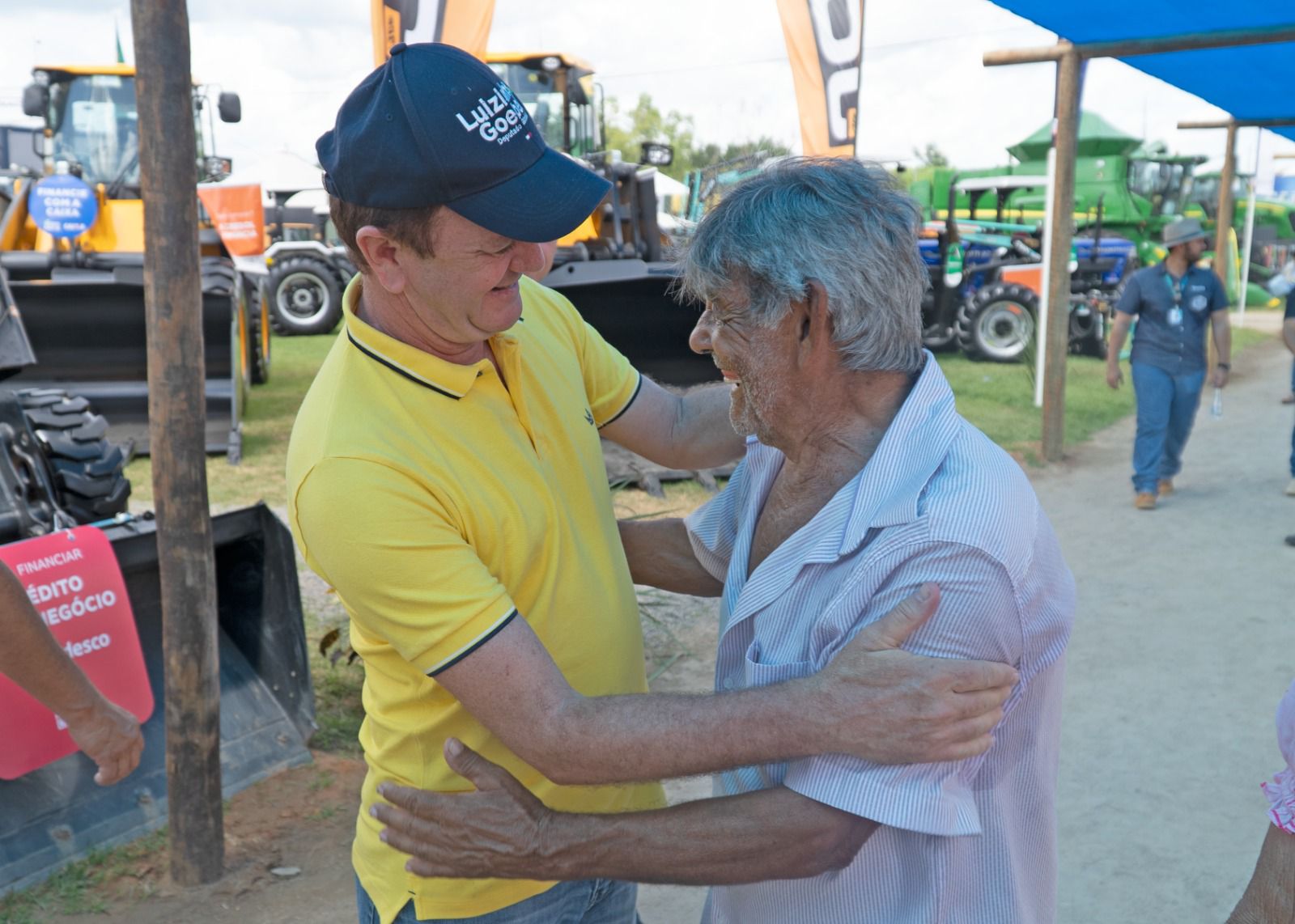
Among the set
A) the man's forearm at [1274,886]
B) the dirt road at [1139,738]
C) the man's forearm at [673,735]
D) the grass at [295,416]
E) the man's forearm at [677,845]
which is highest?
the man's forearm at [673,735]

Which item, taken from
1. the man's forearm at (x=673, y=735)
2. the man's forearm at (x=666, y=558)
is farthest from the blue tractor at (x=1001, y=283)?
the man's forearm at (x=673, y=735)

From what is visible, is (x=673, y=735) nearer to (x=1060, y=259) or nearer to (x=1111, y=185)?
(x=1060, y=259)

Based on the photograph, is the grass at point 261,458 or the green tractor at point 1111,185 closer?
the grass at point 261,458

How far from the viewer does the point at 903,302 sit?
1.44m

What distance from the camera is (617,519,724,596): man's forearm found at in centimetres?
204

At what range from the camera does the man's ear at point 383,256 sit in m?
1.53

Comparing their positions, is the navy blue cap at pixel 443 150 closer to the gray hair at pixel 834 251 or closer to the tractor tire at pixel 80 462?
the gray hair at pixel 834 251

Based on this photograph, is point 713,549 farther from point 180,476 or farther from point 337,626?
point 337,626

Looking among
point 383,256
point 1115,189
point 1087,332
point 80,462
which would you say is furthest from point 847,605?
point 1115,189

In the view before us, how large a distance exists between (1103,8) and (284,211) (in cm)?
1744

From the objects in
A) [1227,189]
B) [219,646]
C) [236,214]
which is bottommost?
[219,646]

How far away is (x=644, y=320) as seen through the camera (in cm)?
909

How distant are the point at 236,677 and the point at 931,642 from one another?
334 centimetres

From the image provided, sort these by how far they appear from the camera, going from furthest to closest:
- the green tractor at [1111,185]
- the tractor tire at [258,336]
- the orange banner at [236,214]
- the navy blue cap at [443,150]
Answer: the green tractor at [1111,185], the tractor tire at [258,336], the orange banner at [236,214], the navy blue cap at [443,150]
